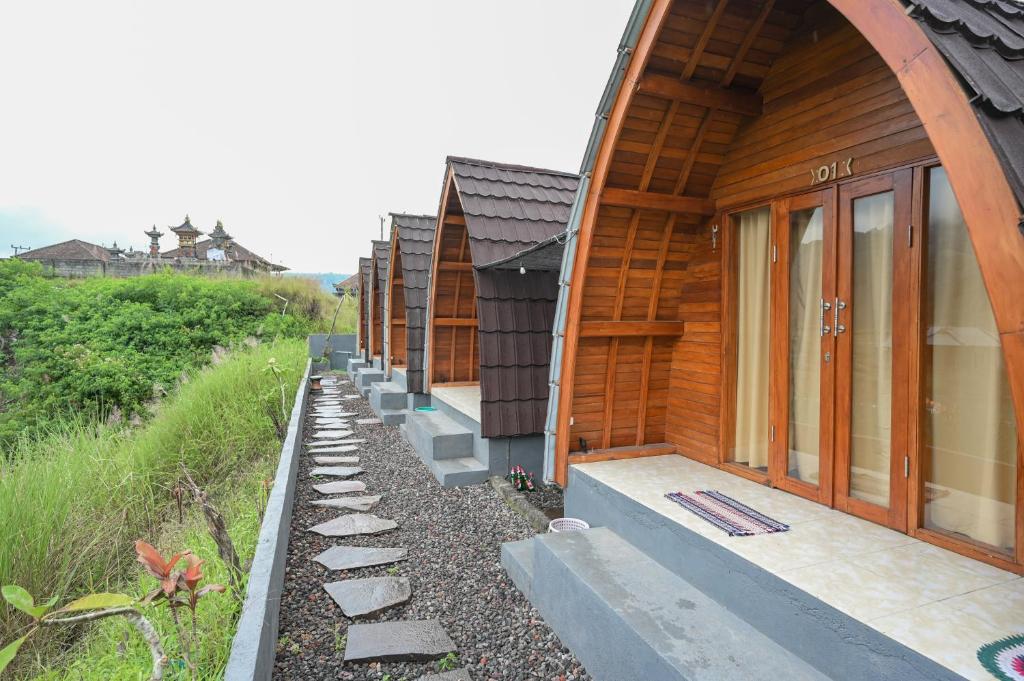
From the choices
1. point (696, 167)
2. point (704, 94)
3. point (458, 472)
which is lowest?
point (458, 472)

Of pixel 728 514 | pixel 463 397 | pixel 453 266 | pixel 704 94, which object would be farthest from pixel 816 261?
pixel 453 266

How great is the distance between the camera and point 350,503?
527cm

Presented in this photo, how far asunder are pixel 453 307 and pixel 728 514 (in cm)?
561

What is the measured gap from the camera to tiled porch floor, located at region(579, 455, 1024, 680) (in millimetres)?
1928

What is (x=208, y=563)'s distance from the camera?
11.5 ft

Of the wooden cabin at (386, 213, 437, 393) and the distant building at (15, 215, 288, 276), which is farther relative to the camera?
the distant building at (15, 215, 288, 276)

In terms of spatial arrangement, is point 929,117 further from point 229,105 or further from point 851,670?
point 229,105

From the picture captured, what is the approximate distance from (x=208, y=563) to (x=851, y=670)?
352 centimetres

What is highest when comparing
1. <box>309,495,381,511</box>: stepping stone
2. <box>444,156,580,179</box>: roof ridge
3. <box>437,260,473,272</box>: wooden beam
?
<box>444,156,580,179</box>: roof ridge

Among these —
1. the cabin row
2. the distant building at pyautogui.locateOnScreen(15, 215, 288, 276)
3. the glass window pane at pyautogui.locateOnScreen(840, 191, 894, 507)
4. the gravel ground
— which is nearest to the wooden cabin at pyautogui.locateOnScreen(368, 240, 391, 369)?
the gravel ground

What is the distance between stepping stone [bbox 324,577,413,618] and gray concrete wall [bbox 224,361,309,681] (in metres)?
0.37

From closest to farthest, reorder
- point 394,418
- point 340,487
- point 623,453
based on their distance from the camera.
Result: point 623,453 < point 340,487 < point 394,418

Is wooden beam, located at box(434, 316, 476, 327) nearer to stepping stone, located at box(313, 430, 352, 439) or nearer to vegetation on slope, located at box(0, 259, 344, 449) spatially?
stepping stone, located at box(313, 430, 352, 439)

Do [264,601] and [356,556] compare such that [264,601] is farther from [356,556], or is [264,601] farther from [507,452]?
[507,452]
